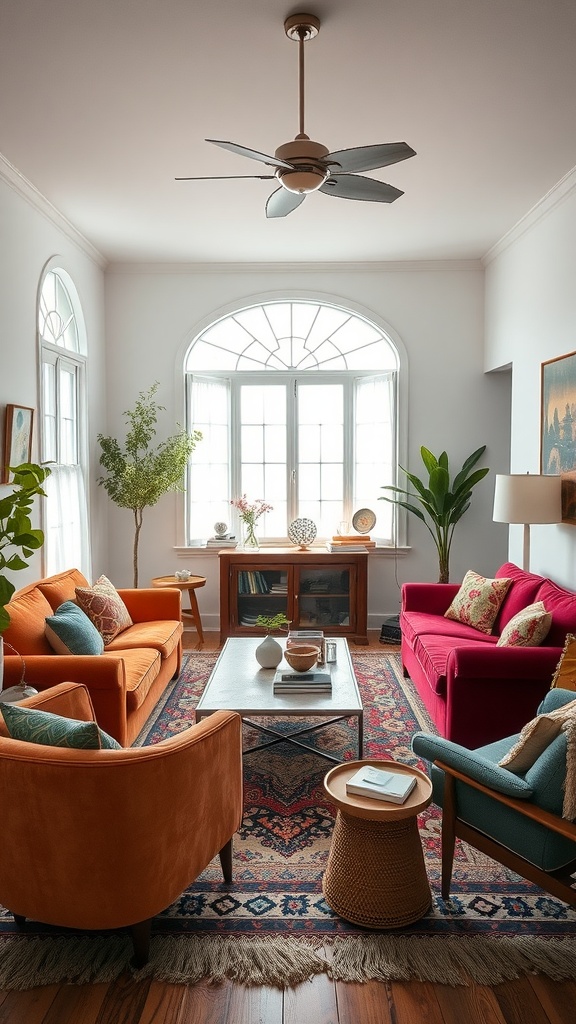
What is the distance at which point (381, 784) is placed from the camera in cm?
257

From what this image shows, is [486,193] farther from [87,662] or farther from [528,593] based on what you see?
[87,662]

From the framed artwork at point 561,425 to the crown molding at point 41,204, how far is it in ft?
11.1

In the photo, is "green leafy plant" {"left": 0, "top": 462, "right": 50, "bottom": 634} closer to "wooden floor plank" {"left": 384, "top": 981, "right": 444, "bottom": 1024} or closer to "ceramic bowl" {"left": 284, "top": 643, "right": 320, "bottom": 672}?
"ceramic bowl" {"left": 284, "top": 643, "right": 320, "bottom": 672}

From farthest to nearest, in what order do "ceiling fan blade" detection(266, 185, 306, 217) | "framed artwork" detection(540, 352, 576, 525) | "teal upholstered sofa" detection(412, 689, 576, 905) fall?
"framed artwork" detection(540, 352, 576, 525) → "ceiling fan blade" detection(266, 185, 306, 217) → "teal upholstered sofa" detection(412, 689, 576, 905)

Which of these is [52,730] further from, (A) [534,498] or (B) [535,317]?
(B) [535,317]

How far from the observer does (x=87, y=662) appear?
352 centimetres

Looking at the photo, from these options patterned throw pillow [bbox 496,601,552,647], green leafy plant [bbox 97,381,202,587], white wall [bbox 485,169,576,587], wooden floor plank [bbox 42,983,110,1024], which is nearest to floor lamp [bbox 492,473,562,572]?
white wall [bbox 485,169,576,587]

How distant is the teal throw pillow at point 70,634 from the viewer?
3.80 meters

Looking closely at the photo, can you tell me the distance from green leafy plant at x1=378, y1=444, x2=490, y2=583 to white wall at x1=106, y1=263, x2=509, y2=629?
202 millimetres

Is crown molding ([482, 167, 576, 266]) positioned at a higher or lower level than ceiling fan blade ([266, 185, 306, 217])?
higher

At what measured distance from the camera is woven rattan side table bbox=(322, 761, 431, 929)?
2455 mm

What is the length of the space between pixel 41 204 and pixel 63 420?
1.50 metres

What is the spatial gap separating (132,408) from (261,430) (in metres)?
1.16

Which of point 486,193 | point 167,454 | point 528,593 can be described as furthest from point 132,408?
point 528,593
